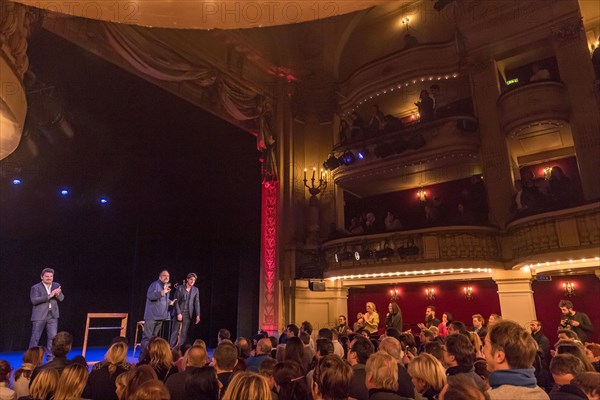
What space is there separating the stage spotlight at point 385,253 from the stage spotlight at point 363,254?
0.21 meters

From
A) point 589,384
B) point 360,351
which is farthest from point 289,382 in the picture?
point 589,384

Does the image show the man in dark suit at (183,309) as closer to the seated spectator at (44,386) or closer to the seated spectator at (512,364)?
the seated spectator at (44,386)

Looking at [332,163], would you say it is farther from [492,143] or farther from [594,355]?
[594,355]

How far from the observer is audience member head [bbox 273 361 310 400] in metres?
2.76

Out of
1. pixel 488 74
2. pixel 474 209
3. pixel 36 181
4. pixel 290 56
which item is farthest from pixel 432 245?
pixel 36 181

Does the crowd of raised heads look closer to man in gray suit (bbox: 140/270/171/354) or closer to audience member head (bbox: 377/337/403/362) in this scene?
audience member head (bbox: 377/337/403/362)

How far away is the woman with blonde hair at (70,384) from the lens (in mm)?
2490

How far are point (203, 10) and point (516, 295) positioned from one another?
10412 millimetres

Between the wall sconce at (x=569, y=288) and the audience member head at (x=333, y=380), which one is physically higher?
the wall sconce at (x=569, y=288)

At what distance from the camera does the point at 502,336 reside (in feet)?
7.18

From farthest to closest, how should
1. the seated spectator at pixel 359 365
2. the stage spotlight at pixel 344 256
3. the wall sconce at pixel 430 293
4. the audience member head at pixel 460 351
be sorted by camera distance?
the wall sconce at pixel 430 293 < the stage spotlight at pixel 344 256 < the audience member head at pixel 460 351 < the seated spectator at pixel 359 365

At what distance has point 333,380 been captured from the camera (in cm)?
256

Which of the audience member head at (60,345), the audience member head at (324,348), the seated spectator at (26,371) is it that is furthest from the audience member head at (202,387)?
the audience member head at (60,345)

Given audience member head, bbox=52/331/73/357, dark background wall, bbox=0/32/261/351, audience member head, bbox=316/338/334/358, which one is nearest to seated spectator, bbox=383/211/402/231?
dark background wall, bbox=0/32/261/351
